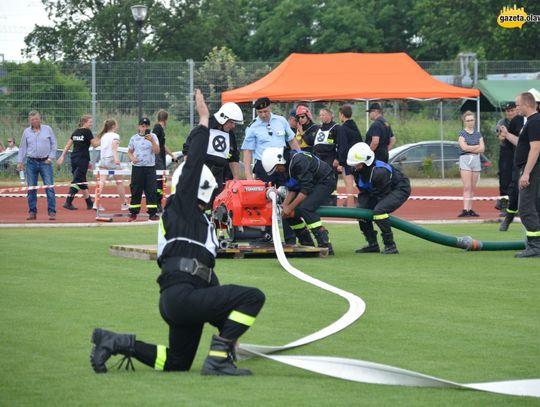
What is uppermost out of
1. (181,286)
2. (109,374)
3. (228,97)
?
(228,97)

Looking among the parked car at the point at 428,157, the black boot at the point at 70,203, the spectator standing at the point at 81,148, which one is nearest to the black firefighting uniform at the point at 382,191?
the spectator standing at the point at 81,148

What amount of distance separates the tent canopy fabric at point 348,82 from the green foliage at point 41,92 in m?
5.09

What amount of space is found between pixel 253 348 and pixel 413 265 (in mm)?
6388

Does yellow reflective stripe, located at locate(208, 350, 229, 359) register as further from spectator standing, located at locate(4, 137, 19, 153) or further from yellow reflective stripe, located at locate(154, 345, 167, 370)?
spectator standing, located at locate(4, 137, 19, 153)

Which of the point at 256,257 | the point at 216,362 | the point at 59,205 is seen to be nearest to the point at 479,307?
the point at 216,362

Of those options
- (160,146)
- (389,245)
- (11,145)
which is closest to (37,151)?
(160,146)

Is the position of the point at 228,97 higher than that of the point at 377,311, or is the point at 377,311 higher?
the point at 228,97

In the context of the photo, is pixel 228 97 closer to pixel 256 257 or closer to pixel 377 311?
pixel 256 257

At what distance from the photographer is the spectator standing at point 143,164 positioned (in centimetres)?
2114

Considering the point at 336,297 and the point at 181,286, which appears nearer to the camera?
the point at 181,286

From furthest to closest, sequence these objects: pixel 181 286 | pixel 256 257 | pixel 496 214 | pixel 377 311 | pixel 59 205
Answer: pixel 59 205 < pixel 496 214 < pixel 256 257 < pixel 377 311 < pixel 181 286

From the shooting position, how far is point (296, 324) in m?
9.83

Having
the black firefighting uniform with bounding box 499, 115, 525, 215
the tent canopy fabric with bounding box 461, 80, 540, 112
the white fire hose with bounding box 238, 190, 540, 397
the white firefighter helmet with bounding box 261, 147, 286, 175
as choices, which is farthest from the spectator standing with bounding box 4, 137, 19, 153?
the white fire hose with bounding box 238, 190, 540, 397

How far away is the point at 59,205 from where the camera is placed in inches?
1041
